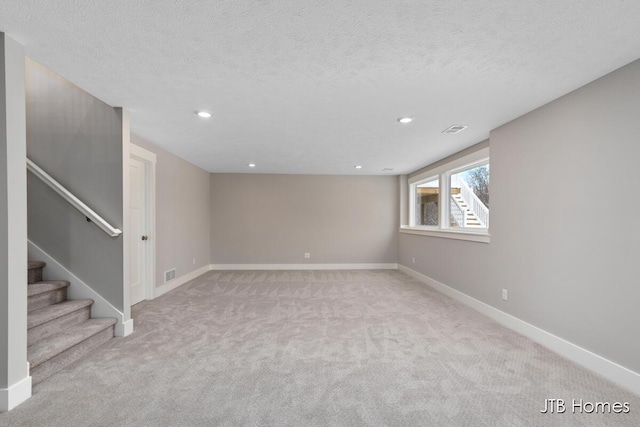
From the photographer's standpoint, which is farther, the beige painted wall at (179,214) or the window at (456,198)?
the beige painted wall at (179,214)

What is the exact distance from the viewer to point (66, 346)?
2.44m

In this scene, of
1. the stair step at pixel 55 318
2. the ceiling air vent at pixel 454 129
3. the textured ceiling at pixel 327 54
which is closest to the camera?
the textured ceiling at pixel 327 54

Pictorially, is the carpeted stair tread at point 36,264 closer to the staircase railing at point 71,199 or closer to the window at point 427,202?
the staircase railing at point 71,199

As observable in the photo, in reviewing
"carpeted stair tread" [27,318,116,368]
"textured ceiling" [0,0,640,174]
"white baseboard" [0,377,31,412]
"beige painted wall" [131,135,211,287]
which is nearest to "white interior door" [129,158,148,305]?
"beige painted wall" [131,135,211,287]

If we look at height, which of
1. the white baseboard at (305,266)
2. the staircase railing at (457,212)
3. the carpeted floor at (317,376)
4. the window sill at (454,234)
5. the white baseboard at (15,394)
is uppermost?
the staircase railing at (457,212)

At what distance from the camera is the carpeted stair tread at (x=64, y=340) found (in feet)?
7.33

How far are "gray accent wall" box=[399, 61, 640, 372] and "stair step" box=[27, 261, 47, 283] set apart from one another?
483 cm

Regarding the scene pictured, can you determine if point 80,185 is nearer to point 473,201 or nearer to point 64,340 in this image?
point 64,340

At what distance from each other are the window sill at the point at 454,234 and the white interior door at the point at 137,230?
4.59m

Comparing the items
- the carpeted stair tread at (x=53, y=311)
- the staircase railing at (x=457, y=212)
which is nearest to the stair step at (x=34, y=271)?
the carpeted stair tread at (x=53, y=311)

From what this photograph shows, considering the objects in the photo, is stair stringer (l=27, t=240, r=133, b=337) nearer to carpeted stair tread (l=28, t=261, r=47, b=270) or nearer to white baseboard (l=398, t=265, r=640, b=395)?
carpeted stair tread (l=28, t=261, r=47, b=270)

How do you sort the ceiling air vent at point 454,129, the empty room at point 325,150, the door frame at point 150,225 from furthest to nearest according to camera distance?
the door frame at point 150,225
the ceiling air vent at point 454,129
the empty room at point 325,150

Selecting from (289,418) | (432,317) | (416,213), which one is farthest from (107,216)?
(416,213)

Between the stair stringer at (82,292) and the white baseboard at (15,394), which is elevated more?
the stair stringer at (82,292)
